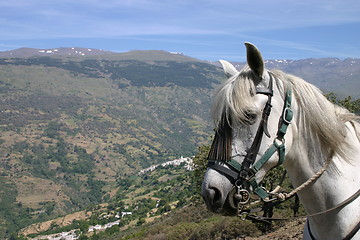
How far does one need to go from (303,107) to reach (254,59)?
23.7 inches

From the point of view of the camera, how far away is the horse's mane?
237cm

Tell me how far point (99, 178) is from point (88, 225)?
90949 mm

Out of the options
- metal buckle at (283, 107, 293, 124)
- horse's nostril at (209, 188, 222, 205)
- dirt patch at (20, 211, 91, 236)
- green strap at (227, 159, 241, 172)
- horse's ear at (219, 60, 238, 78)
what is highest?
horse's ear at (219, 60, 238, 78)

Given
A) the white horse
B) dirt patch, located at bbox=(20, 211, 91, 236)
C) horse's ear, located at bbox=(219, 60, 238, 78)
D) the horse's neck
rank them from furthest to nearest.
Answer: dirt patch, located at bbox=(20, 211, 91, 236), horse's ear, located at bbox=(219, 60, 238, 78), the horse's neck, the white horse

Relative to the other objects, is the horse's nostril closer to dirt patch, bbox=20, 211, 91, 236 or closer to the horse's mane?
the horse's mane

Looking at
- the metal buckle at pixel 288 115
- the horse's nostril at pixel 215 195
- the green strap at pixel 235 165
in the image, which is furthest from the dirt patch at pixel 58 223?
the metal buckle at pixel 288 115

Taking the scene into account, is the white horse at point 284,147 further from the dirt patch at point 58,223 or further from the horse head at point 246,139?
the dirt patch at point 58,223

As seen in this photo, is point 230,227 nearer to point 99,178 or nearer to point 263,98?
point 263,98

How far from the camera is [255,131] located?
2355mm

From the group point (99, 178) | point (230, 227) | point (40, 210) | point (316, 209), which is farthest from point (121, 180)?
point (316, 209)

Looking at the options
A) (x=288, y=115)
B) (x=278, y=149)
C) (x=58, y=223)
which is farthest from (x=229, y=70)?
(x=58, y=223)

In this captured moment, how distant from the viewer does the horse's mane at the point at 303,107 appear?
7.77 feet

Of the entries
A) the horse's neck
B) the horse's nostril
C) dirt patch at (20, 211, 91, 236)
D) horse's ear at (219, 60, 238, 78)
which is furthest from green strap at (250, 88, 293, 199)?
dirt patch at (20, 211, 91, 236)

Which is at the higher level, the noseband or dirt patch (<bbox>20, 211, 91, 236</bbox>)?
the noseband
